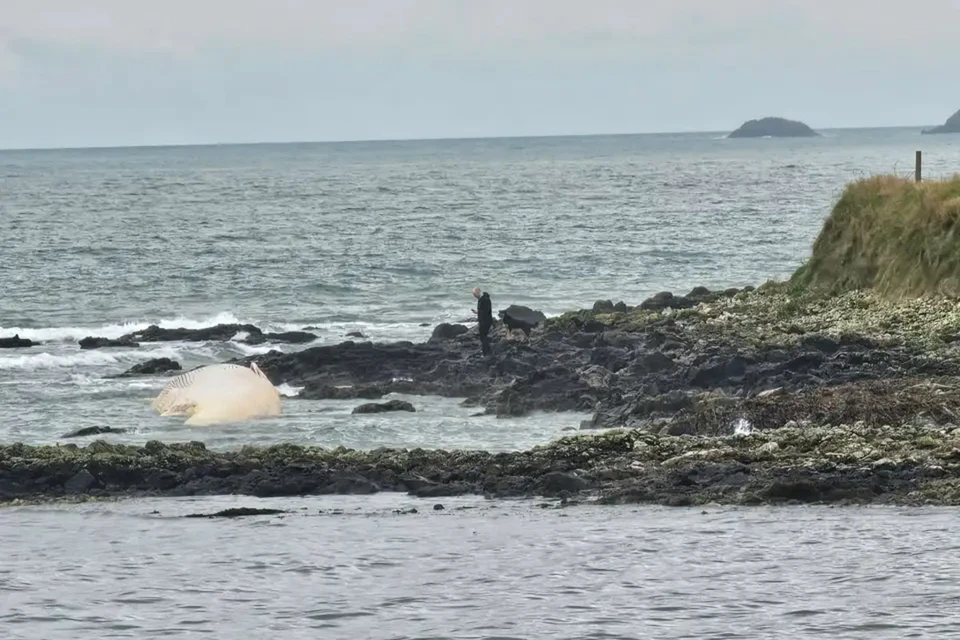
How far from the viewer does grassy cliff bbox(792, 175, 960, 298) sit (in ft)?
107

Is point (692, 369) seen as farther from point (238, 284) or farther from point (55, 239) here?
point (55, 239)

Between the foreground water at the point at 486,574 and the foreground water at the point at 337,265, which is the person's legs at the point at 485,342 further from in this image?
the foreground water at the point at 486,574

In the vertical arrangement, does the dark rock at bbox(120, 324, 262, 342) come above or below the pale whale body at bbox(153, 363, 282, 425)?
below

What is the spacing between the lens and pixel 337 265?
64.6 meters

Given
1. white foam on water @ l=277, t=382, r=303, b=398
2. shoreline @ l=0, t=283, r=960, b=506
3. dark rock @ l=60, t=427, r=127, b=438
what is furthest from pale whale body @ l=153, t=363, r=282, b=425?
shoreline @ l=0, t=283, r=960, b=506

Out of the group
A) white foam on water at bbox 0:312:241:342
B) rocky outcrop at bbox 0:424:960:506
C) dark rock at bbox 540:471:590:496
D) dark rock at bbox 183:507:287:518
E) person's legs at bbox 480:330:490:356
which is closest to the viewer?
rocky outcrop at bbox 0:424:960:506

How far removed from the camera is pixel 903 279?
3325cm

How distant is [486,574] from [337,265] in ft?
160

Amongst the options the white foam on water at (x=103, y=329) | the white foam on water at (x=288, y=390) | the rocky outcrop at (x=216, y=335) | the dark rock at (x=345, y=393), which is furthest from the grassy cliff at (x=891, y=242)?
the white foam on water at (x=103, y=329)

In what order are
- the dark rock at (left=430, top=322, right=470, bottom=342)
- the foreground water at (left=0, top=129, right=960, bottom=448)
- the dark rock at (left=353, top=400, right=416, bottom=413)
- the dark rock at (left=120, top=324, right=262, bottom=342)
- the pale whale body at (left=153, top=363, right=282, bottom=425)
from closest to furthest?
the pale whale body at (left=153, top=363, right=282, bottom=425) < the dark rock at (left=353, top=400, right=416, bottom=413) < the foreground water at (left=0, top=129, right=960, bottom=448) < the dark rock at (left=430, top=322, right=470, bottom=342) < the dark rock at (left=120, top=324, right=262, bottom=342)

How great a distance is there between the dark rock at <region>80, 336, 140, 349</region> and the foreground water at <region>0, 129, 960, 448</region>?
688 mm

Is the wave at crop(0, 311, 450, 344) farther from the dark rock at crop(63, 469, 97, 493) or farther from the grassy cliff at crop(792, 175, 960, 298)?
the dark rock at crop(63, 469, 97, 493)

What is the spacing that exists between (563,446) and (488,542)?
4617 millimetres

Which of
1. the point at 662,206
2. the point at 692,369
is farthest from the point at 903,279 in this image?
the point at 662,206
